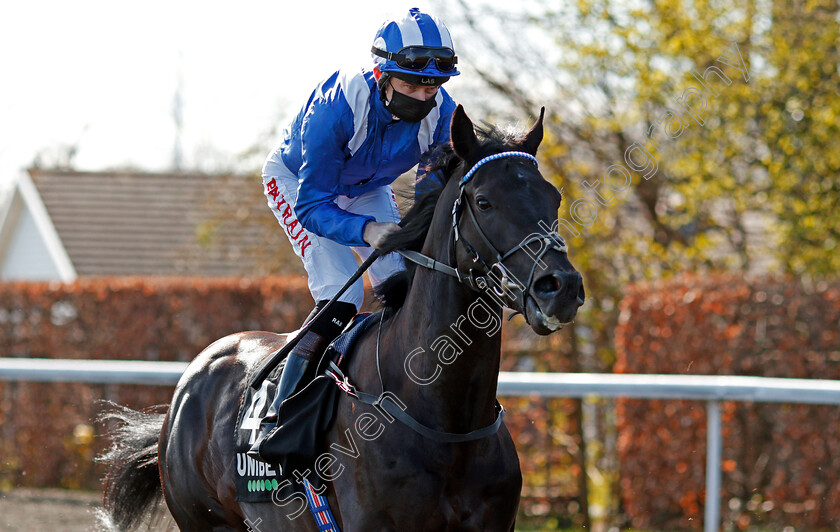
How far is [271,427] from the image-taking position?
306cm

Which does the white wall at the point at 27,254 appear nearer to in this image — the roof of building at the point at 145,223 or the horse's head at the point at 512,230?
the roof of building at the point at 145,223

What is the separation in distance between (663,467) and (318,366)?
4.30 meters

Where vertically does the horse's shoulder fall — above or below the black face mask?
below

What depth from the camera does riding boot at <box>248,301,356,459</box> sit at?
10.0ft

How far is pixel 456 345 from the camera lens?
270 centimetres

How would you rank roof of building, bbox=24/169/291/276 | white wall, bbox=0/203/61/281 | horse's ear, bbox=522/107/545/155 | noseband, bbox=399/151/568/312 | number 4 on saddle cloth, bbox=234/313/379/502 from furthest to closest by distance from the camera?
white wall, bbox=0/203/61/281, roof of building, bbox=24/169/291/276, number 4 on saddle cloth, bbox=234/313/379/502, horse's ear, bbox=522/107/545/155, noseband, bbox=399/151/568/312

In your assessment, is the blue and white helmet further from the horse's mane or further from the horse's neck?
the horse's neck

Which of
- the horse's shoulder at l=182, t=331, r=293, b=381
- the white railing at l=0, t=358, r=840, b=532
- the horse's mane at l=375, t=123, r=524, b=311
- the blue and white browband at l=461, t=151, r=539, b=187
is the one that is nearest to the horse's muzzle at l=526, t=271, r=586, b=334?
the blue and white browband at l=461, t=151, r=539, b=187

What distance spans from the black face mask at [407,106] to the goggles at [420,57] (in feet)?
0.38

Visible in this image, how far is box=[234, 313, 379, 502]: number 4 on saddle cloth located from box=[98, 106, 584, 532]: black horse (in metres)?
0.06

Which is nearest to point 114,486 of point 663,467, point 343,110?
point 343,110

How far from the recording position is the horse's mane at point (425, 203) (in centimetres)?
279

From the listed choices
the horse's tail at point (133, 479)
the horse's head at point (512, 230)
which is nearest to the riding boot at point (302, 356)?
the horse's head at point (512, 230)

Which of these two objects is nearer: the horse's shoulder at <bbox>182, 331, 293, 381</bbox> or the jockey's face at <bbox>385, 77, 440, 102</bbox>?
the jockey's face at <bbox>385, 77, 440, 102</bbox>
